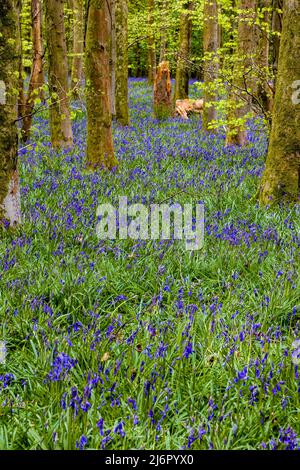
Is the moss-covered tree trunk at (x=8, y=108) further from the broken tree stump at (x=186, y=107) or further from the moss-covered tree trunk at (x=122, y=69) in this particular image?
the broken tree stump at (x=186, y=107)

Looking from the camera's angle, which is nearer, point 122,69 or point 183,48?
point 122,69

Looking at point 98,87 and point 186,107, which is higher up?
point 98,87

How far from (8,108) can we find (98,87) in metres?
4.18

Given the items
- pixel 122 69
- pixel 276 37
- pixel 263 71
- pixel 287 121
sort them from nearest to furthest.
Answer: pixel 287 121, pixel 263 71, pixel 276 37, pixel 122 69

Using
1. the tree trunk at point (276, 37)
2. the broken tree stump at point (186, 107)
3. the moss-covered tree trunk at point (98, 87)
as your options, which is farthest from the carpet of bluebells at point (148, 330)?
the broken tree stump at point (186, 107)

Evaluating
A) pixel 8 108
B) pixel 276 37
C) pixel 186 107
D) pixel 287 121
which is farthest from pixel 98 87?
pixel 186 107

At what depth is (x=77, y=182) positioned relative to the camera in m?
8.15

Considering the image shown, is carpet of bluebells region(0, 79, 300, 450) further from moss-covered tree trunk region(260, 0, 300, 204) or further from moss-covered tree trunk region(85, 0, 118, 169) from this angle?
moss-covered tree trunk region(85, 0, 118, 169)

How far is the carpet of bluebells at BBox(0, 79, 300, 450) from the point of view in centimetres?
274

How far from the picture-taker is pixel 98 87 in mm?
9242

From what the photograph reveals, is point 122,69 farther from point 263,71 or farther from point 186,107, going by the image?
point 263,71

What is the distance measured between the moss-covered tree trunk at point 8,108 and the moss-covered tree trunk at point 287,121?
3.67 m
